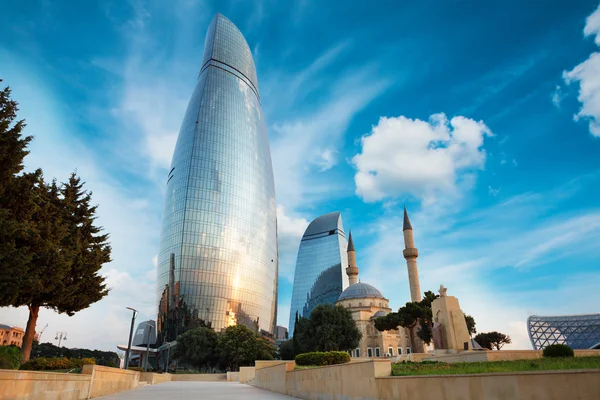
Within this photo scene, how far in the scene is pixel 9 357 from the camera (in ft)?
42.6

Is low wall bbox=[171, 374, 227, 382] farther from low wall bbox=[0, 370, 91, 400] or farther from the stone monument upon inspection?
low wall bbox=[0, 370, 91, 400]

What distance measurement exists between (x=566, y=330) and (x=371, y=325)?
39.1 m

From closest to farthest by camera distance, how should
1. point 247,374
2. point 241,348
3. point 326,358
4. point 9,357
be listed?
1. point 9,357
2. point 326,358
3. point 247,374
4. point 241,348

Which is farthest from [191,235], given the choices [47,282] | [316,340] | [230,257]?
[47,282]

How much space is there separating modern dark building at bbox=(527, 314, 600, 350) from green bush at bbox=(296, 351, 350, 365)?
74.7 metres

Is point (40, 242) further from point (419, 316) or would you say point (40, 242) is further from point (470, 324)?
point (470, 324)

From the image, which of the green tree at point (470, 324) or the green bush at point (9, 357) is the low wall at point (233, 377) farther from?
the green bush at point (9, 357)

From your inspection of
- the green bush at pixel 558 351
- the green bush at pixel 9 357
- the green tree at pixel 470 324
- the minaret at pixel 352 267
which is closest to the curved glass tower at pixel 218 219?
the minaret at pixel 352 267

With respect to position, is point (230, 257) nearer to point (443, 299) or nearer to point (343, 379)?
point (443, 299)

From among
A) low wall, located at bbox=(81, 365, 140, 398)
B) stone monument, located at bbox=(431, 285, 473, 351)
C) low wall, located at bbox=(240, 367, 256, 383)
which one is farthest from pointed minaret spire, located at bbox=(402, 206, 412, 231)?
low wall, located at bbox=(81, 365, 140, 398)

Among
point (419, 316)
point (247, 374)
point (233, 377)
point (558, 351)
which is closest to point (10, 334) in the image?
point (233, 377)

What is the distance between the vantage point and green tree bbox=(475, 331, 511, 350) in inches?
2429

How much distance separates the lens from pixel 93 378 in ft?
48.8

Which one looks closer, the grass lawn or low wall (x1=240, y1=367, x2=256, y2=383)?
the grass lawn
